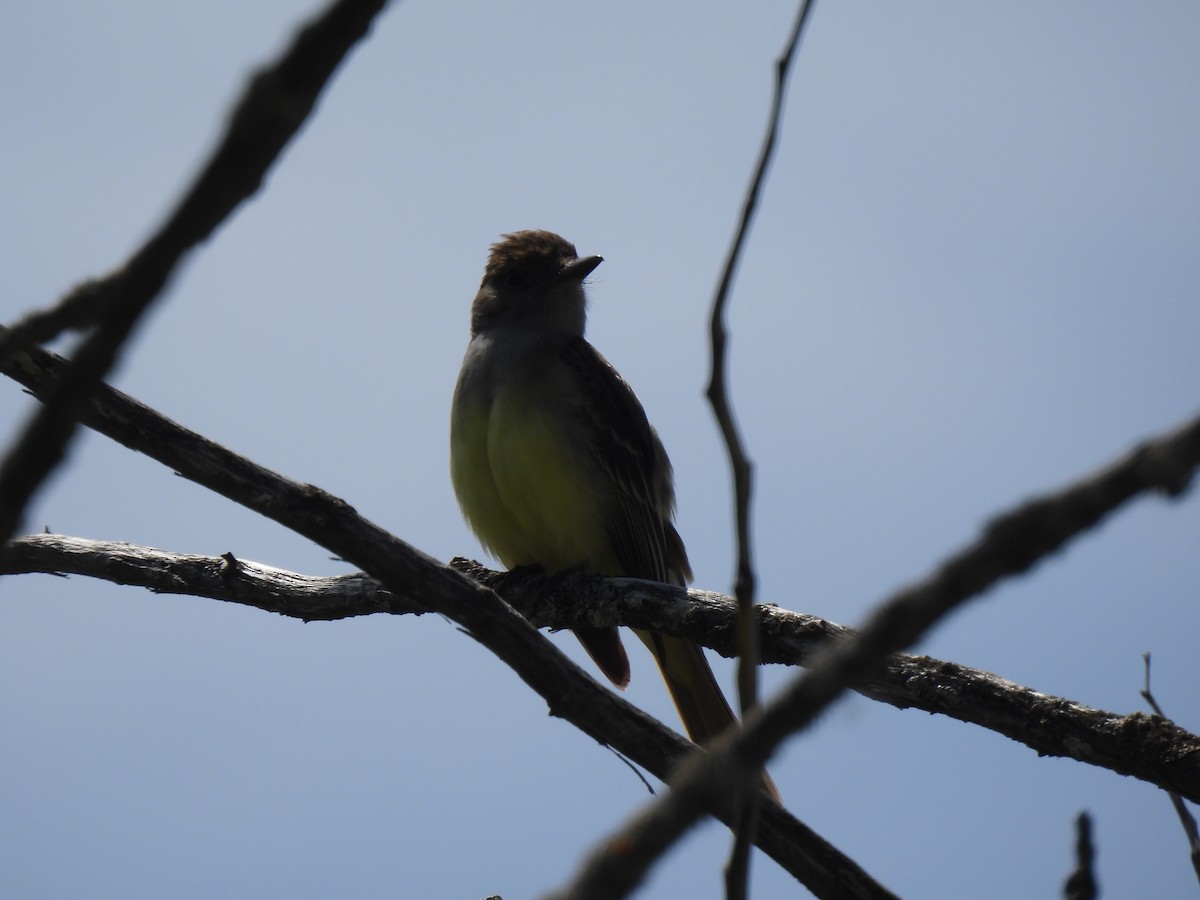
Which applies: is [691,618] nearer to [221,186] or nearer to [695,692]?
[695,692]

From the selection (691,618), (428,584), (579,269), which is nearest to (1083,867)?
(428,584)

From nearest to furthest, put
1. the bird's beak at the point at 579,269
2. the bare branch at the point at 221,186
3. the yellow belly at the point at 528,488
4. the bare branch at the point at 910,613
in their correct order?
1. the bare branch at the point at 221,186
2. the bare branch at the point at 910,613
3. the yellow belly at the point at 528,488
4. the bird's beak at the point at 579,269

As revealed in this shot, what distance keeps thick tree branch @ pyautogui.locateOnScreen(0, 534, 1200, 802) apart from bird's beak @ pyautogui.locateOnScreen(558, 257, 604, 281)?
2541mm

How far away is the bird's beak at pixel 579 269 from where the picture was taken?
9.31m

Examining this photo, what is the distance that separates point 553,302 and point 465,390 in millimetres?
1224

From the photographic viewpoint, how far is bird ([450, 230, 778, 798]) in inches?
314

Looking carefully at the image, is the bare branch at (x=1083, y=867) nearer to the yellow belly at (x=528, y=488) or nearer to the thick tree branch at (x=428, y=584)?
the thick tree branch at (x=428, y=584)

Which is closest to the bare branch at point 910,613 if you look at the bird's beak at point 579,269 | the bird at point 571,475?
the bird at point 571,475

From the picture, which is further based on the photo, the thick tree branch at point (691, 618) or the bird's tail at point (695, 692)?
the bird's tail at point (695, 692)

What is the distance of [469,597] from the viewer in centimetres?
390

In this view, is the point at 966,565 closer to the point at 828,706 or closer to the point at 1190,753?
the point at 828,706

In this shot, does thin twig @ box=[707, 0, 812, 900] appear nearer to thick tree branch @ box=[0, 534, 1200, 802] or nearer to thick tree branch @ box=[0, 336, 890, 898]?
thick tree branch @ box=[0, 336, 890, 898]

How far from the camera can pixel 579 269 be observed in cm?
935

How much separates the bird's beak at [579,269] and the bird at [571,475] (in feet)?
0.05
